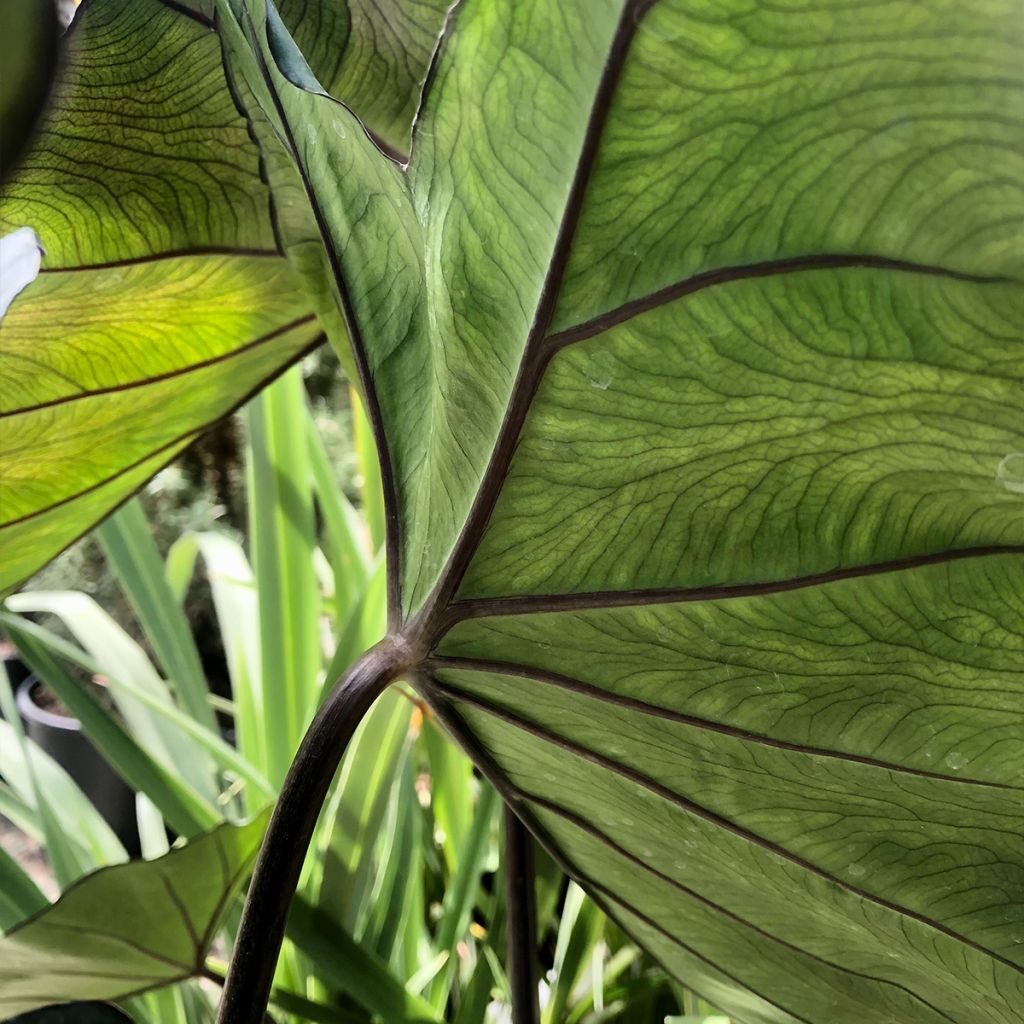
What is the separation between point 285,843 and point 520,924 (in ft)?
0.87

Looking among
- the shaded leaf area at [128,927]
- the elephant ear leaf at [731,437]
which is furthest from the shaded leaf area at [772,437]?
the shaded leaf area at [128,927]

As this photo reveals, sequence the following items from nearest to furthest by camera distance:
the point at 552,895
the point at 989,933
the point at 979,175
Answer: the point at 979,175 < the point at 989,933 < the point at 552,895

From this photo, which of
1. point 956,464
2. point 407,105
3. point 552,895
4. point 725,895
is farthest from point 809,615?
point 552,895

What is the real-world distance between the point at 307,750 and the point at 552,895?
63 cm

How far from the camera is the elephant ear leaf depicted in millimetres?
195

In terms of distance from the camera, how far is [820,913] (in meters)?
0.36

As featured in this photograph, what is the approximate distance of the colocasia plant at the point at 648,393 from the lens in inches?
7.8

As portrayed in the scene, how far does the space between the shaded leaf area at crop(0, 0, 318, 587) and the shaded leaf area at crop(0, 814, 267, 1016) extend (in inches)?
8.1

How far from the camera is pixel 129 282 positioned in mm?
404

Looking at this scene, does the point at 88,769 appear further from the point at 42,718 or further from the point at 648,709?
the point at 648,709

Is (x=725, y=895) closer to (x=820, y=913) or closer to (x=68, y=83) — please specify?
(x=820, y=913)

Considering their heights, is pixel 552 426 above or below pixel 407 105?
below

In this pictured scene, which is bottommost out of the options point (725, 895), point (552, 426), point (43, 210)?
point (725, 895)

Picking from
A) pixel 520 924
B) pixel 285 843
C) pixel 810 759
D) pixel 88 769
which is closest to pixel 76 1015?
pixel 88 769
